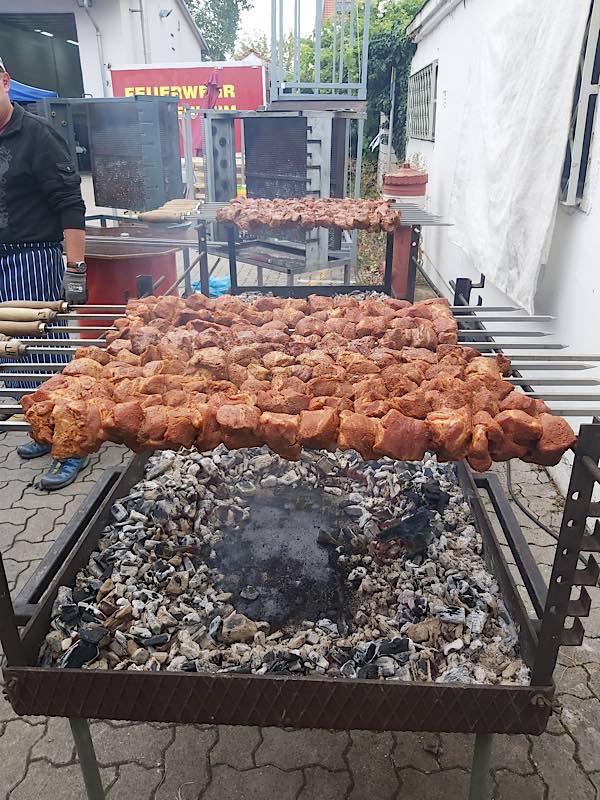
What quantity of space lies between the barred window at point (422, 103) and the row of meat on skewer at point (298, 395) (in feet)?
30.8

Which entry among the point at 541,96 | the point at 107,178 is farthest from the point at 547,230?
the point at 107,178

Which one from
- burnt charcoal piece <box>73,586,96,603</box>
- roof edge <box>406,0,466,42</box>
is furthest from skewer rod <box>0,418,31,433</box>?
roof edge <box>406,0,466,42</box>

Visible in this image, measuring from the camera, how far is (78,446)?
5.93 ft

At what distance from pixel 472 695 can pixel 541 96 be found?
3793 millimetres

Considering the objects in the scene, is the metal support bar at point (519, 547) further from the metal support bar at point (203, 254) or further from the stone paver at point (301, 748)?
the metal support bar at point (203, 254)

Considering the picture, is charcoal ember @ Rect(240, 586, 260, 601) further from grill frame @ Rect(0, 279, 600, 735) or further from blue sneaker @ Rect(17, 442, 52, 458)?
blue sneaker @ Rect(17, 442, 52, 458)

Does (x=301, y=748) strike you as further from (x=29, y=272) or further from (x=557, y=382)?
(x=29, y=272)

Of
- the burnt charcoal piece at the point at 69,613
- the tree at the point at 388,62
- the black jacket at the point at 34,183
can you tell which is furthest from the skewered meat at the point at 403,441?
the tree at the point at 388,62

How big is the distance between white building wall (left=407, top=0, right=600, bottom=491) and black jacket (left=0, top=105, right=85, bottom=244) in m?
3.43

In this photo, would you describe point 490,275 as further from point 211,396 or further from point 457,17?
point 457,17

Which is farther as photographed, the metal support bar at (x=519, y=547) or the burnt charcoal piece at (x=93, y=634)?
the burnt charcoal piece at (x=93, y=634)

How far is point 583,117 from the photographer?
3678mm

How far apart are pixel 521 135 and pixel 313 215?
225 cm

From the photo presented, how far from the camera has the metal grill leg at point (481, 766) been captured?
1.89 m
